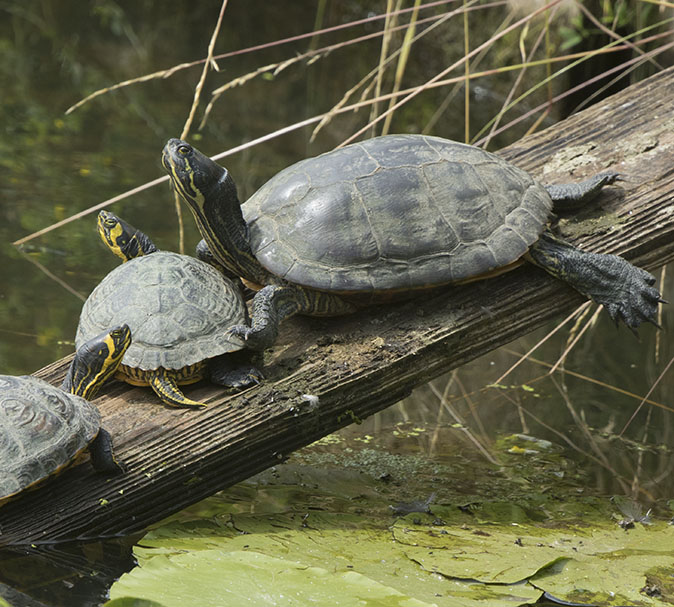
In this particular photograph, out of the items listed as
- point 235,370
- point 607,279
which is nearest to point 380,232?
point 235,370

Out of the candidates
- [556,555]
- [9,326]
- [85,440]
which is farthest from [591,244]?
[9,326]

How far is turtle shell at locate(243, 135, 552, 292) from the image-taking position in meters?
2.68

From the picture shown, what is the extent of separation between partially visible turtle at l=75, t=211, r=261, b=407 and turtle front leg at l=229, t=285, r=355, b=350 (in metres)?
0.07

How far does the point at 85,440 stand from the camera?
2393 mm

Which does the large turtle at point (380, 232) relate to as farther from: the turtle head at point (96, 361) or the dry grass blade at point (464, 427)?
the dry grass blade at point (464, 427)

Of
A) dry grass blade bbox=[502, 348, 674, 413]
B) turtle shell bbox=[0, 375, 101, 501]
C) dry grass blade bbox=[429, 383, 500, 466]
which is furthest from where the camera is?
dry grass blade bbox=[502, 348, 674, 413]

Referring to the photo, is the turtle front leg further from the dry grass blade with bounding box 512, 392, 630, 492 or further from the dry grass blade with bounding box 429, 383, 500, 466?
the dry grass blade with bounding box 512, 392, 630, 492

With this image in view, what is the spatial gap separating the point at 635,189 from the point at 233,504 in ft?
5.97

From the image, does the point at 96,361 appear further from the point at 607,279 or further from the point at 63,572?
the point at 607,279

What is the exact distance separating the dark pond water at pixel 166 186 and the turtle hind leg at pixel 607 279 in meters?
0.82

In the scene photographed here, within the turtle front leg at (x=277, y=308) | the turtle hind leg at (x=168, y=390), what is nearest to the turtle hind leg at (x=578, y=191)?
the turtle front leg at (x=277, y=308)

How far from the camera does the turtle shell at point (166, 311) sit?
2.56 meters

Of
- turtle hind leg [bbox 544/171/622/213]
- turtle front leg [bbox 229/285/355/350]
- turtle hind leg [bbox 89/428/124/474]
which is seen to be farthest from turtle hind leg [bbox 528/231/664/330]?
turtle hind leg [bbox 89/428/124/474]

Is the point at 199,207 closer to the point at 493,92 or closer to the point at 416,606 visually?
the point at 416,606
